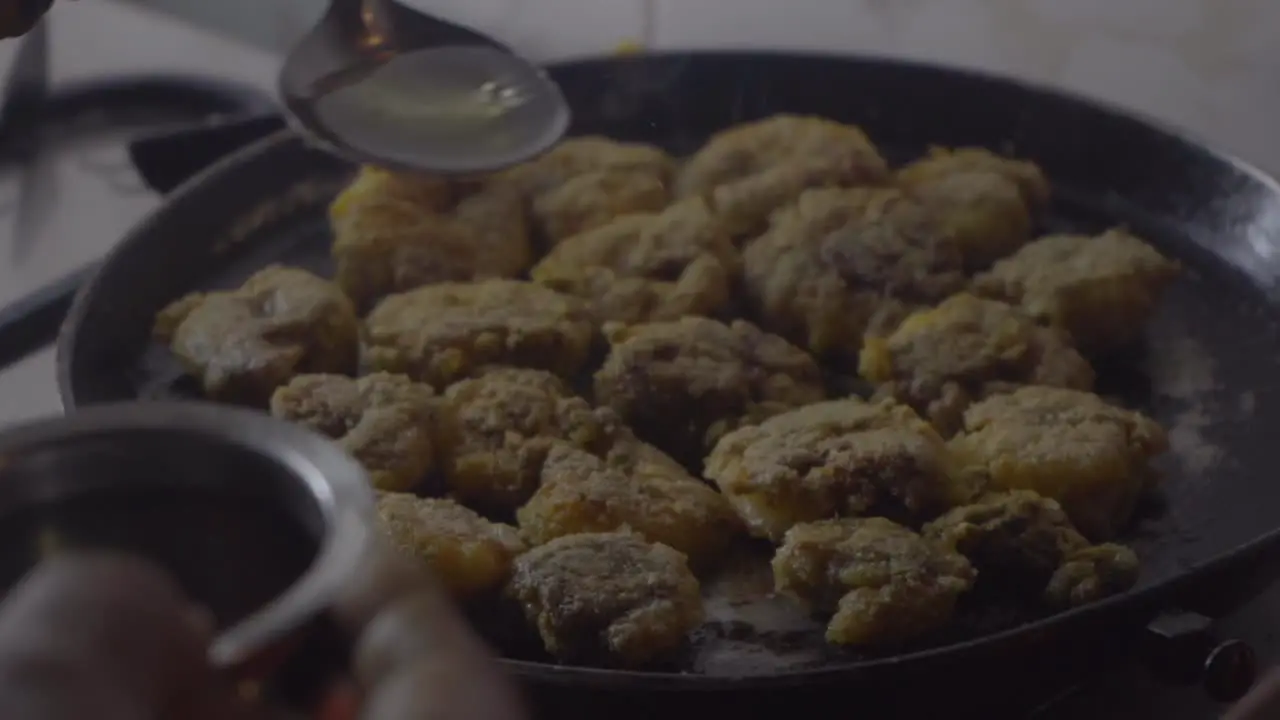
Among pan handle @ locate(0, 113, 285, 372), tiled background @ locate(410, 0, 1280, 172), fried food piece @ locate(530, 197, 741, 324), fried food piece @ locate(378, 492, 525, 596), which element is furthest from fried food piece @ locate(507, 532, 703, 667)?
tiled background @ locate(410, 0, 1280, 172)

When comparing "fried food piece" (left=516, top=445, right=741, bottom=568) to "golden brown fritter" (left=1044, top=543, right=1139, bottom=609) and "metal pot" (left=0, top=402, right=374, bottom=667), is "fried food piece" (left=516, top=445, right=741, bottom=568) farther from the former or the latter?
"metal pot" (left=0, top=402, right=374, bottom=667)

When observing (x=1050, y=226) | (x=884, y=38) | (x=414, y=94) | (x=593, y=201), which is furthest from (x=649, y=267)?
(x=884, y=38)

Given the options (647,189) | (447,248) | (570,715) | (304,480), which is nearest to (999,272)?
(647,189)

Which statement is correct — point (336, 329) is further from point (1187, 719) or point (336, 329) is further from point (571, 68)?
point (1187, 719)

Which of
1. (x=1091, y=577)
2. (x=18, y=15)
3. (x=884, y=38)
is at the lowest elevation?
(x=884, y=38)

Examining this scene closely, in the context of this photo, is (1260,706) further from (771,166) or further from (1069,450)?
(771,166)

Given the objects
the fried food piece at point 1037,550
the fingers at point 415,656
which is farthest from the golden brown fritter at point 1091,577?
the fingers at point 415,656
